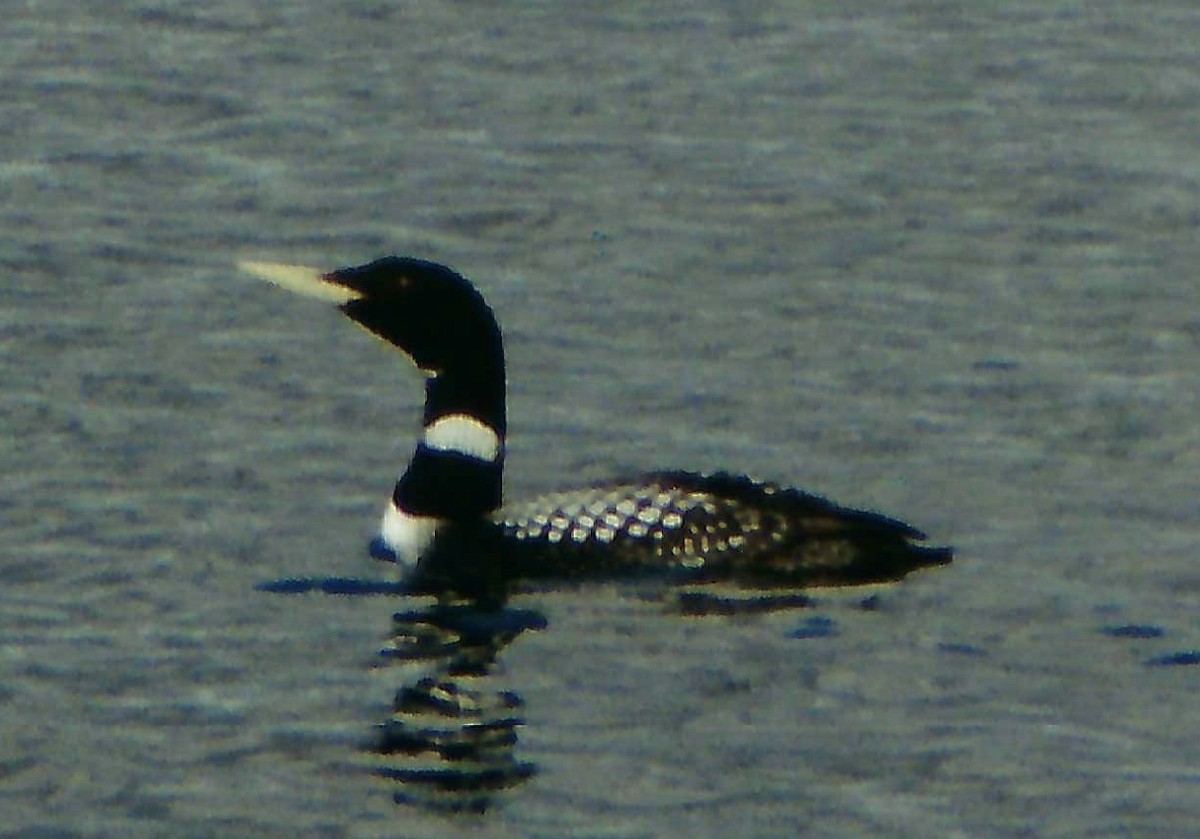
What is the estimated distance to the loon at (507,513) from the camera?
1247 cm

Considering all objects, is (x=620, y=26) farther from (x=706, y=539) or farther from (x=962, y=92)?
(x=706, y=539)

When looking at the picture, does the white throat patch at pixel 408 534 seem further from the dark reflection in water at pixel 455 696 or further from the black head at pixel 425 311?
the black head at pixel 425 311

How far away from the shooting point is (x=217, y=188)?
16500 mm

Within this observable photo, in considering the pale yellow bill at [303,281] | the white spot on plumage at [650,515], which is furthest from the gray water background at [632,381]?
the pale yellow bill at [303,281]

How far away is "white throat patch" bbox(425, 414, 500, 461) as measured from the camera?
1317 cm

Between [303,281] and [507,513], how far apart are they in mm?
1138

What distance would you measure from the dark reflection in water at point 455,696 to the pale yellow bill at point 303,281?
1.21 meters

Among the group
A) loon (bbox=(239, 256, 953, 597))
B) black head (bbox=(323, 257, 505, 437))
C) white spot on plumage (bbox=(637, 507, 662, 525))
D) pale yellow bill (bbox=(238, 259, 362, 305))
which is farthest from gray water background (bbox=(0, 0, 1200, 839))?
pale yellow bill (bbox=(238, 259, 362, 305))

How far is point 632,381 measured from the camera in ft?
47.0

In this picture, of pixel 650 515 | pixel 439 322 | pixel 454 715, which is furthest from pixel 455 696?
pixel 439 322

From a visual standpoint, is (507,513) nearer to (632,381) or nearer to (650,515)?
(650,515)

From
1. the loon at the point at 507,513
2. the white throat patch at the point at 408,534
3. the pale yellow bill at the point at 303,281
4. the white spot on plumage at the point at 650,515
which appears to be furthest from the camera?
the pale yellow bill at the point at 303,281

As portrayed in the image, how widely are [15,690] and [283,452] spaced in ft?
8.20

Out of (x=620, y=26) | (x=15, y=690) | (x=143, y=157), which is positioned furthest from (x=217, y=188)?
(x=15, y=690)
